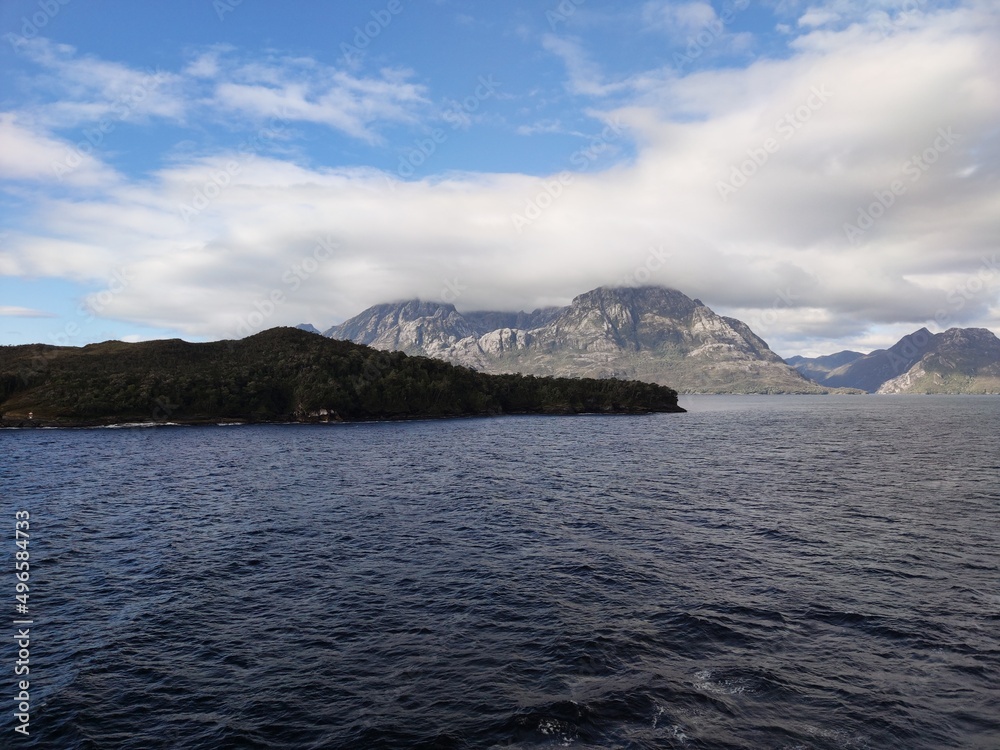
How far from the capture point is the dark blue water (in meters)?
23.9

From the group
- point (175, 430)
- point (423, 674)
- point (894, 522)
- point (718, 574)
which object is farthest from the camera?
point (175, 430)

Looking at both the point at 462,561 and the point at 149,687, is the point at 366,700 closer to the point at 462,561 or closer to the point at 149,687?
the point at 149,687

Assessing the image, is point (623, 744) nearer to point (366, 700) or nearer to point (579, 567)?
point (366, 700)

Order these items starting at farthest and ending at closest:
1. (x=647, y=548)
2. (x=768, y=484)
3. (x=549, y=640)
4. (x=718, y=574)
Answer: (x=768, y=484), (x=647, y=548), (x=718, y=574), (x=549, y=640)

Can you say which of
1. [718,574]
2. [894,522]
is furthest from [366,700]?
[894,522]

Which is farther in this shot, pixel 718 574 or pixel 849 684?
pixel 718 574

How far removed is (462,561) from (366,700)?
834 inches

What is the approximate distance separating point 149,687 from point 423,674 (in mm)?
14180

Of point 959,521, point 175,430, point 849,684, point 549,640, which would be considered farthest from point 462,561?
point 175,430

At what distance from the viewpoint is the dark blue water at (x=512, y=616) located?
23875mm

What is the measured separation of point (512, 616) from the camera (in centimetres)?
3509

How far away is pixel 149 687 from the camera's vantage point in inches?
1057

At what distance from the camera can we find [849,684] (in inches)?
1055

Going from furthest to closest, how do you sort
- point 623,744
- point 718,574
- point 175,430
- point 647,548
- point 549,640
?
point 175,430
point 647,548
point 718,574
point 549,640
point 623,744
